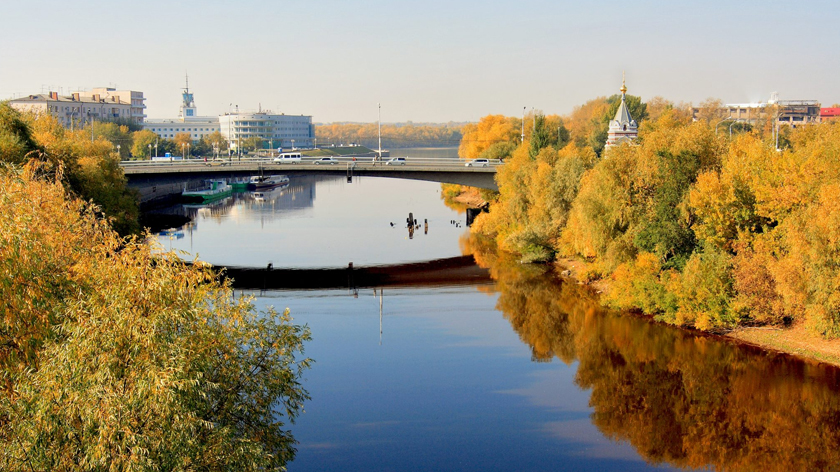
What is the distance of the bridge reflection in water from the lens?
39250mm

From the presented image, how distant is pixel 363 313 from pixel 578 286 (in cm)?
1035

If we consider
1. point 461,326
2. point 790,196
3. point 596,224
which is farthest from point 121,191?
point 790,196

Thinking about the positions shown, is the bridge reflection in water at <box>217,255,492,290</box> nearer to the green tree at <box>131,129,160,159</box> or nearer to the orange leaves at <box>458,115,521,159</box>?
the orange leaves at <box>458,115,521,159</box>

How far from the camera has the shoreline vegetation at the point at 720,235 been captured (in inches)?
1026

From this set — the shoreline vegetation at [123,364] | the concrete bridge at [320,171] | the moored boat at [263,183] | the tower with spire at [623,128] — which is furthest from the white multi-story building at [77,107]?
the shoreline vegetation at [123,364]

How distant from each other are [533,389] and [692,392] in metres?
4.44

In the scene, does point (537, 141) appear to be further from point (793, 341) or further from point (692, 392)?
point (692, 392)

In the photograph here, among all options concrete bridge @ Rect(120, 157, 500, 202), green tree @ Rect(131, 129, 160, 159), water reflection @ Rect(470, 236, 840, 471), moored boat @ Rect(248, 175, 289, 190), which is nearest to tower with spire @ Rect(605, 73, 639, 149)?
concrete bridge @ Rect(120, 157, 500, 202)

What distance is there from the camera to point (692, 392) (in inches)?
930

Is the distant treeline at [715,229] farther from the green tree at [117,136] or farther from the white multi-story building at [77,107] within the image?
the white multi-story building at [77,107]

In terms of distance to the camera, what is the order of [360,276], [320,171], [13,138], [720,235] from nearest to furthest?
[720,235] → [13,138] → [360,276] → [320,171]

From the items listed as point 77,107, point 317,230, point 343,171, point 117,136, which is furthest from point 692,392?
point 77,107

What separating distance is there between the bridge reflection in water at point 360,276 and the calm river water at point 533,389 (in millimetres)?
1021

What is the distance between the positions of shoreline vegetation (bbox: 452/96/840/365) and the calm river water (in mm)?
1258
